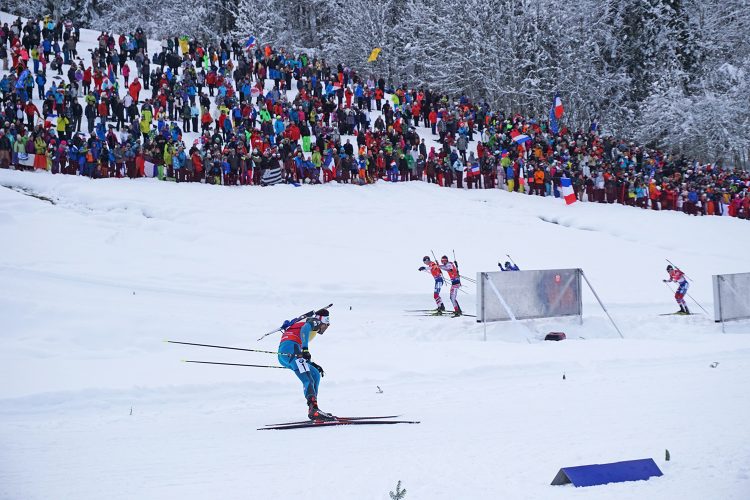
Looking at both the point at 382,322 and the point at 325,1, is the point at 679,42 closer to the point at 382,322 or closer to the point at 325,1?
the point at 325,1

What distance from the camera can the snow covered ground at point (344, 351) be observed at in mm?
7359

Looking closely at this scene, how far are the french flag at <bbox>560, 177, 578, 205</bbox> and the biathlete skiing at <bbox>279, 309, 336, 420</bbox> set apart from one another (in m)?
19.6

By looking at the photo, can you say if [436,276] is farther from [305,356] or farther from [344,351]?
[305,356]

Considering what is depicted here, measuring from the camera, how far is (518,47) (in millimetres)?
45656

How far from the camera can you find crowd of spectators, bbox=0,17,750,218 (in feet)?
76.6

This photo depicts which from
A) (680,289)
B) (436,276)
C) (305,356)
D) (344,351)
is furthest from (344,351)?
(680,289)

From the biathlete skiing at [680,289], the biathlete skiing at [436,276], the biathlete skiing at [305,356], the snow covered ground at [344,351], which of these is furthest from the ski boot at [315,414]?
the biathlete skiing at [680,289]

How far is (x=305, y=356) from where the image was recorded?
30.6 ft

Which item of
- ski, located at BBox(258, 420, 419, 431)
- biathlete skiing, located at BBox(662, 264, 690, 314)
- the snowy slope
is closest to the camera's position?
the snowy slope

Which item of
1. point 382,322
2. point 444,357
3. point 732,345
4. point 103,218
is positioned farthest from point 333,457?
point 103,218

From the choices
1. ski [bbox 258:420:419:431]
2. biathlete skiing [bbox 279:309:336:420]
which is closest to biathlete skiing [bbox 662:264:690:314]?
ski [bbox 258:420:419:431]

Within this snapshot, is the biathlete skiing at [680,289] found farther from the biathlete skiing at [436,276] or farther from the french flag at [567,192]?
the french flag at [567,192]

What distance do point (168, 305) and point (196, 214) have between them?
6.23 meters

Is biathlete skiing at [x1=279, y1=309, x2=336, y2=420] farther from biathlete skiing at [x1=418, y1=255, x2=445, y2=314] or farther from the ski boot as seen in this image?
biathlete skiing at [x1=418, y1=255, x2=445, y2=314]
